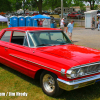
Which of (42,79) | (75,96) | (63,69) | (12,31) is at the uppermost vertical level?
(12,31)

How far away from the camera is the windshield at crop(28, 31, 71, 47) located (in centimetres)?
491

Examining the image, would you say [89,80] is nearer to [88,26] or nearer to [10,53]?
[10,53]

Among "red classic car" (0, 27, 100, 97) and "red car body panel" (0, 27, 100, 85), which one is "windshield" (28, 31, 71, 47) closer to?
"red classic car" (0, 27, 100, 97)

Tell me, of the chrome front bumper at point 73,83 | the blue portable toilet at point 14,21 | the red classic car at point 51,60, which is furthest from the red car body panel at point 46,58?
the blue portable toilet at point 14,21

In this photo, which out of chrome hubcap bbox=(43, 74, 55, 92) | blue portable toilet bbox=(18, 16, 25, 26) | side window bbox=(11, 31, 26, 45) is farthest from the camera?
blue portable toilet bbox=(18, 16, 25, 26)

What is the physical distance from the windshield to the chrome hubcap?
109cm

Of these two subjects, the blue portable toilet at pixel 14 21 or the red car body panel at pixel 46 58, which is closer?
the red car body panel at pixel 46 58

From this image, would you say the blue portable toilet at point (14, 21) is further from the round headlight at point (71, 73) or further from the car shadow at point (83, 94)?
the round headlight at point (71, 73)

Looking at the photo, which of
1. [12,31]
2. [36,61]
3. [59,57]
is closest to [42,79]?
[36,61]

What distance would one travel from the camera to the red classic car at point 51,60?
367 centimetres

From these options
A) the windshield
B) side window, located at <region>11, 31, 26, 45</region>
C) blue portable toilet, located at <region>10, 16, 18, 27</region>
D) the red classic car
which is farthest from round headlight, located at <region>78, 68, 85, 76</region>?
blue portable toilet, located at <region>10, 16, 18, 27</region>

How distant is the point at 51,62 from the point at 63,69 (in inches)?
16.5

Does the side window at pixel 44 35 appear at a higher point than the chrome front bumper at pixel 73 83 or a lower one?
higher

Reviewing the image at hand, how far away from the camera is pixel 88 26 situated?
2609 cm
